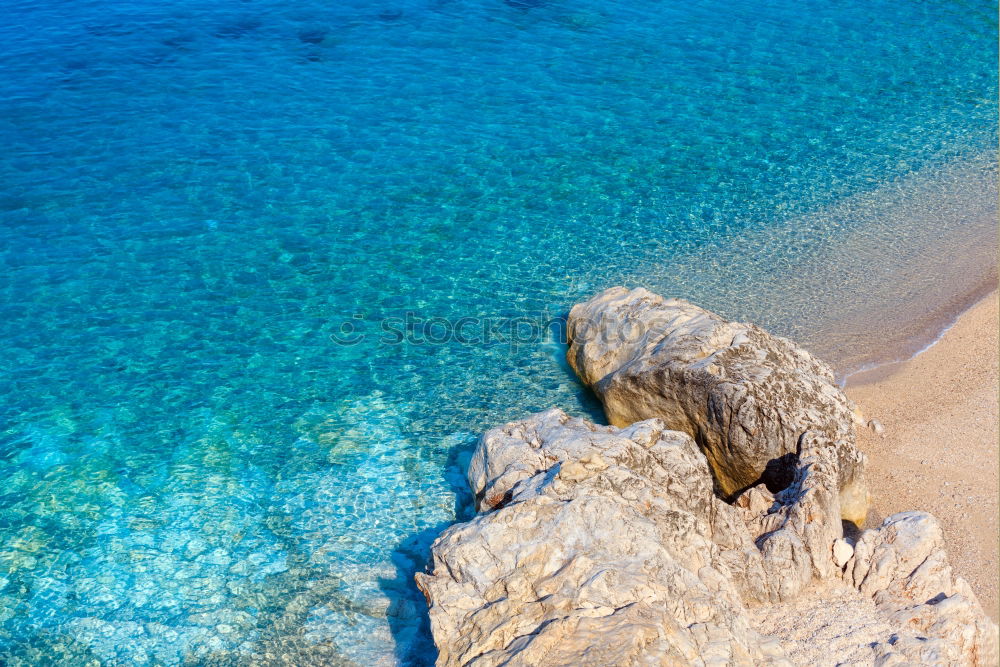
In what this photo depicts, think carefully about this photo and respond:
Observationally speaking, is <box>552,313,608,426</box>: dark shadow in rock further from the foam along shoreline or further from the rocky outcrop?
the foam along shoreline

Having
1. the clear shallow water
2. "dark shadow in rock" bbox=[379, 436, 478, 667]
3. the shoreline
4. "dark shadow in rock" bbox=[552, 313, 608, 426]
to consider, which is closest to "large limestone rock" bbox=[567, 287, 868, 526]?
"dark shadow in rock" bbox=[552, 313, 608, 426]

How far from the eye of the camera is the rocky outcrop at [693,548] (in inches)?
281

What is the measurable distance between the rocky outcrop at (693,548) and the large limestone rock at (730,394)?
0.03m

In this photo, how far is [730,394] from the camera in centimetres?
970

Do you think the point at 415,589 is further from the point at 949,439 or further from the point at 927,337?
the point at 927,337

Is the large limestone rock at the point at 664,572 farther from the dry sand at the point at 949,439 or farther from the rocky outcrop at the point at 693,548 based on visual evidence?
the dry sand at the point at 949,439

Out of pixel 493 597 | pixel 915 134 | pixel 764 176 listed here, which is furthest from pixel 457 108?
pixel 493 597

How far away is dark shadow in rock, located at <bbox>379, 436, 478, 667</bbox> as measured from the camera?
8.57 meters

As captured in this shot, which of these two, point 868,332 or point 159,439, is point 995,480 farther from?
point 159,439

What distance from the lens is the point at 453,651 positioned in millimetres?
7152

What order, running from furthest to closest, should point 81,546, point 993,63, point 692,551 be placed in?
point 993,63
point 81,546
point 692,551

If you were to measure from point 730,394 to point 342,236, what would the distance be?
812cm

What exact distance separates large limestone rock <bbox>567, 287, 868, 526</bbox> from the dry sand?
609 millimetres

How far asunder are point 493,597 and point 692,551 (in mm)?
2086
